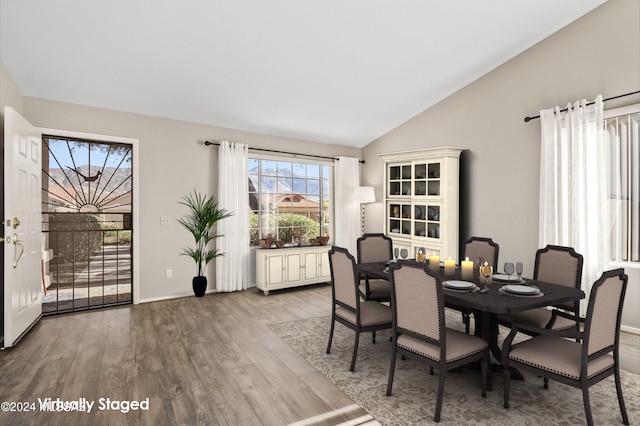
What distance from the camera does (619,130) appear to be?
351 cm

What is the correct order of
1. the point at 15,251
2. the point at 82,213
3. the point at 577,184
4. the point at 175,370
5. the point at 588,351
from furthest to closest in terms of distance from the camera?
the point at 82,213, the point at 577,184, the point at 15,251, the point at 175,370, the point at 588,351

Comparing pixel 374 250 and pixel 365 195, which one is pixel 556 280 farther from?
pixel 365 195

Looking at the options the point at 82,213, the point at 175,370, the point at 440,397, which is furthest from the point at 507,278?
the point at 82,213

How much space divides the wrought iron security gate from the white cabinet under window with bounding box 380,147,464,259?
3.68 meters

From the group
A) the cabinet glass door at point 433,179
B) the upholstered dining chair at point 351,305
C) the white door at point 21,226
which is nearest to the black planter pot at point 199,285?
the white door at point 21,226

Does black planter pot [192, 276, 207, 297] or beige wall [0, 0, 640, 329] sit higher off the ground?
beige wall [0, 0, 640, 329]

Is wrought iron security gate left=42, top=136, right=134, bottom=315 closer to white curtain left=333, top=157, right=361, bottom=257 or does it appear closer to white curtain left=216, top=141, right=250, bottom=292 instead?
white curtain left=216, top=141, right=250, bottom=292

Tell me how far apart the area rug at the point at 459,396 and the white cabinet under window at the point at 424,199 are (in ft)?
7.34

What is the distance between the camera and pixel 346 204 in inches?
250

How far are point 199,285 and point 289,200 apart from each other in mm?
2018

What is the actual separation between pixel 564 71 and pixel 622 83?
0.59 m

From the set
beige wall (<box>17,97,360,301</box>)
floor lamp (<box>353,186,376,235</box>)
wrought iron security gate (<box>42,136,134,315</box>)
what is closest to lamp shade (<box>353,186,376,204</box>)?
floor lamp (<box>353,186,376,235</box>)

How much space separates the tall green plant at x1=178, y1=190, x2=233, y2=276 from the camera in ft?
15.8

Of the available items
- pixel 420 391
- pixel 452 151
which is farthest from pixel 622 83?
pixel 420 391
